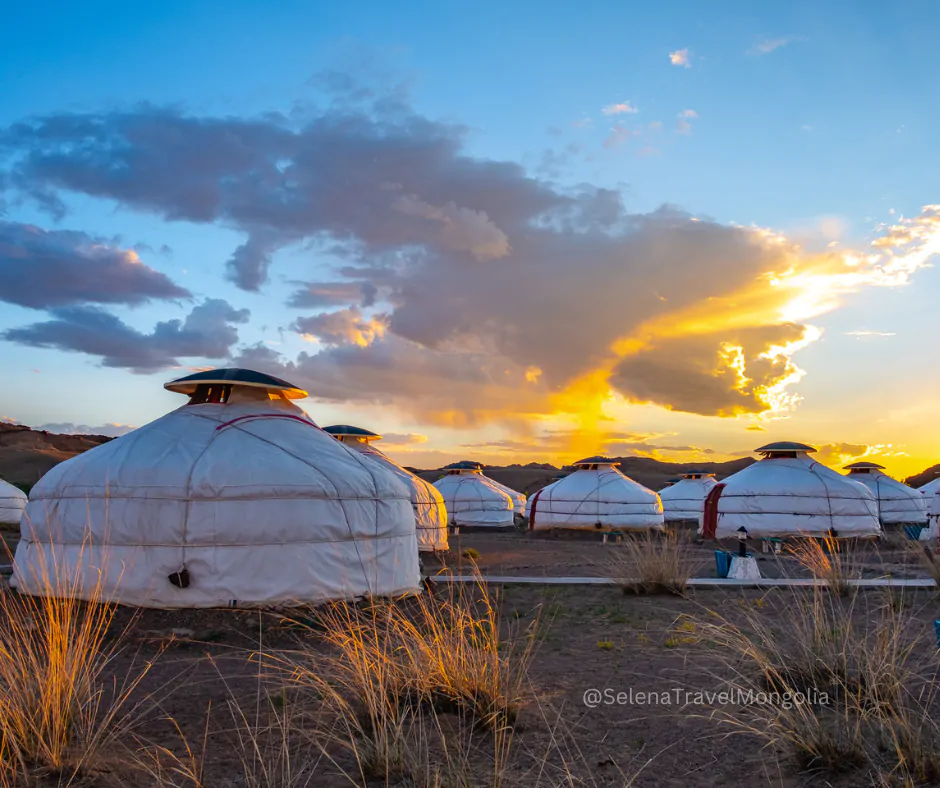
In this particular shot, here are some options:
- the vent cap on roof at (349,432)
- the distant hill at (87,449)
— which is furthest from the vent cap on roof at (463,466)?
the distant hill at (87,449)

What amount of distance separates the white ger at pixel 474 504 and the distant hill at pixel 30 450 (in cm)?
2092

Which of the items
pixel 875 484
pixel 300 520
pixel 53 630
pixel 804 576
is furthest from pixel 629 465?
pixel 53 630

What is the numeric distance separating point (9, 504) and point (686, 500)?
25621 millimetres

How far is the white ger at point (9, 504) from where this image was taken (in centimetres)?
2509

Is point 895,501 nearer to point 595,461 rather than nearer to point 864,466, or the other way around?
point 864,466

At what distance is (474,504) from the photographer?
29.3 metres

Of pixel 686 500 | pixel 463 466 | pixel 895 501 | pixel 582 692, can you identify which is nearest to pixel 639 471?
pixel 686 500

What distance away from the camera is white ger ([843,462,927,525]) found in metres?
29.8

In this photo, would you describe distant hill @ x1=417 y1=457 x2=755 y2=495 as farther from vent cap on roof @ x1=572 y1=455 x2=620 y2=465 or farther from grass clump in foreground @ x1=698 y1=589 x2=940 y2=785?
grass clump in foreground @ x1=698 y1=589 x2=940 y2=785

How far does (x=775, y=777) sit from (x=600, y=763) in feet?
2.94

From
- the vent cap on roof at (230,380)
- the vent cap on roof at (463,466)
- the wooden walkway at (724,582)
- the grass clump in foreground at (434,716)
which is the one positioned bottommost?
the wooden walkway at (724,582)

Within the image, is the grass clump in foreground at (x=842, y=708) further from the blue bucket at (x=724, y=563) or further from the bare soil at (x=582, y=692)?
the blue bucket at (x=724, y=563)

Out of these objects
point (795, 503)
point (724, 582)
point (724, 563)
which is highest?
point (795, 503)

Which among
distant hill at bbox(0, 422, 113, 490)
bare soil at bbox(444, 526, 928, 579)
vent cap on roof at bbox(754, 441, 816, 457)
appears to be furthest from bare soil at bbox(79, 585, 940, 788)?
distant hill at bbox(0, 422, 113, 490)
